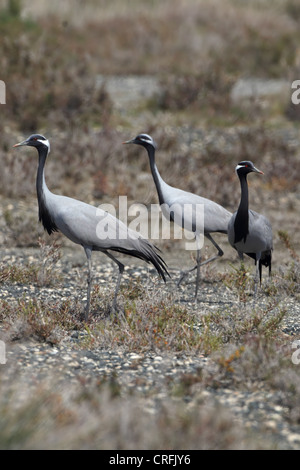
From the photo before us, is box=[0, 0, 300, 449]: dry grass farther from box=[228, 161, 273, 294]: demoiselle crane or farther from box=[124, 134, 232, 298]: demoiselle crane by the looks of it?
box=[124, 134, 232, 298]: demoiselle crane

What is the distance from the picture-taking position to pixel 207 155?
13102 millimetres

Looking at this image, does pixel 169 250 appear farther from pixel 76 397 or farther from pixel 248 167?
pixel 76 397

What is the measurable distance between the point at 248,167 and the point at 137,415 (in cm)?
378

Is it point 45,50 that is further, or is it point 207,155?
point 45,50

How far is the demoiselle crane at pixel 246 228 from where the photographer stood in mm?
7488

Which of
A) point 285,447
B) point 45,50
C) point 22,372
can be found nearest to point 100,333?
point 22,372

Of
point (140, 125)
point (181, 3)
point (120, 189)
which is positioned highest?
point (181, 3)

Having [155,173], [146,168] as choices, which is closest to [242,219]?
[155,173]

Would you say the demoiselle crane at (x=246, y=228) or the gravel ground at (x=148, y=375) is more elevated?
the demoiselle crane at (x=246, y=228)

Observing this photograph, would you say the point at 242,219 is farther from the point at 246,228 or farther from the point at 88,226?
the point at 88,226

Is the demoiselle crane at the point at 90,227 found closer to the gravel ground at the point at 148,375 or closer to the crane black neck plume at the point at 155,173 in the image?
→ the gravel ground at the point at 148,375

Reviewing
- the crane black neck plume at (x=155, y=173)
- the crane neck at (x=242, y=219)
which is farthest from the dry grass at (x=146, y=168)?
the crane black neck plume at (x=155, y=173)

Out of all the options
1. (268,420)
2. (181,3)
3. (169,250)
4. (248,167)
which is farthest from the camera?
(181,3)

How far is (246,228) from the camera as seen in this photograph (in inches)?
295
